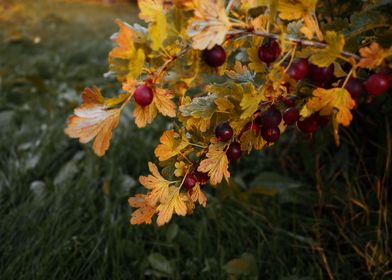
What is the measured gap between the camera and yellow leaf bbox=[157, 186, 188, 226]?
0.71m

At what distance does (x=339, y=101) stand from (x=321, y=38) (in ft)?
0.32

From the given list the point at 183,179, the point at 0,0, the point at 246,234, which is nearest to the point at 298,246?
the point at 246,234

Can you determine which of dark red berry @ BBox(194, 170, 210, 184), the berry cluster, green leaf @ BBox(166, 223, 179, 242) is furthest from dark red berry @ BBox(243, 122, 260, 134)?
green leaf @ BBox(166, 223, 179, 242)

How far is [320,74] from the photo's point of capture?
Answer: 65 centimetres

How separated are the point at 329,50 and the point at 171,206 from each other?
1.23 feet

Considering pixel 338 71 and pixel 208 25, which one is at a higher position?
pixel 208 25

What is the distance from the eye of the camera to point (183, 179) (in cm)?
75

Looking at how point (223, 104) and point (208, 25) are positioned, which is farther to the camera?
point (223, 104)

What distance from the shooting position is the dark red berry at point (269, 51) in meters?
0.63

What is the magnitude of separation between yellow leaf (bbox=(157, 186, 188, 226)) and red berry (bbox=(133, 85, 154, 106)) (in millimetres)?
204

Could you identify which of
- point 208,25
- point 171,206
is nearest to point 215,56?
point 208,25

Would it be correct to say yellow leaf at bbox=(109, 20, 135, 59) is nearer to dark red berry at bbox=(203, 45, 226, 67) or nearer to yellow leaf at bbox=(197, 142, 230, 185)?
dark red berry at bbox=(203, 45, 226, 67)

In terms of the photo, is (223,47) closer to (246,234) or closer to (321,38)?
(321,38)

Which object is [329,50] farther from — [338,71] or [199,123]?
[199,123]
